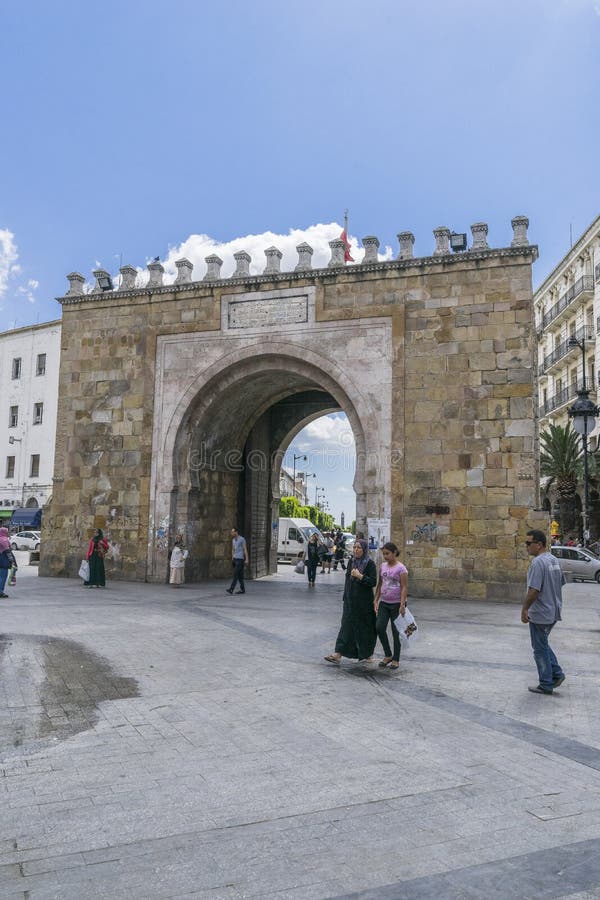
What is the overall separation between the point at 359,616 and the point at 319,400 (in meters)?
14.2

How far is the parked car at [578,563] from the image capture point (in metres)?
24.3

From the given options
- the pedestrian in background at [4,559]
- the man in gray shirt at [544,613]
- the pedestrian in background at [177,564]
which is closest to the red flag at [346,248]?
the pedestrian in background at [177,564]

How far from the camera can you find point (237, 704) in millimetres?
6059

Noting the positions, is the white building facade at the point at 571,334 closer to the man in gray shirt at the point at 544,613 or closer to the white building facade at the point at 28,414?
the white building facade at the point at 28,414

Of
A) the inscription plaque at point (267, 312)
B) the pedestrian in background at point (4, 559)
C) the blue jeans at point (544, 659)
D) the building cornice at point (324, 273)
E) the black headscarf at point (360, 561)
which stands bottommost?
the blue jeans at point (544, 659)

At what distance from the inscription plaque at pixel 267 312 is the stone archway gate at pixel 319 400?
4 cm

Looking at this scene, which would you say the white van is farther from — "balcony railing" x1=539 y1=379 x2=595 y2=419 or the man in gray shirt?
the man in gray shirt

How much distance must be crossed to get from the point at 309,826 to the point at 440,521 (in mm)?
12362

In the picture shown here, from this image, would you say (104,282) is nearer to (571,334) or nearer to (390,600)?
(390,600)

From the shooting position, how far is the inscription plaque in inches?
682

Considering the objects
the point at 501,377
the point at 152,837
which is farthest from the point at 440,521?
the point at 152,837

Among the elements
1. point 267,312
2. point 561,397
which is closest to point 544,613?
point 267,312

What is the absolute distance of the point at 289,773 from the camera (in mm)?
4402

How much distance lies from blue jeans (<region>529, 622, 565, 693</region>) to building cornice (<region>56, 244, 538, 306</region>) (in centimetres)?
1111
